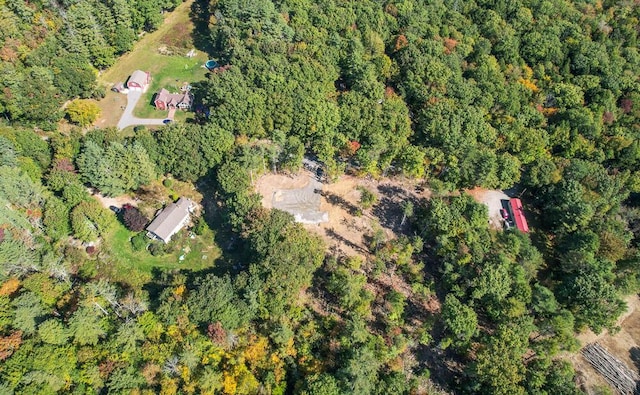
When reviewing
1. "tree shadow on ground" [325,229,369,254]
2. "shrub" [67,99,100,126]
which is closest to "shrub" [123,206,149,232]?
"shrub" [67,99,100,126]

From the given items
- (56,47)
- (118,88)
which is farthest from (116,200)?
(56,47)

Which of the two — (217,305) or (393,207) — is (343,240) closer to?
(393,207)

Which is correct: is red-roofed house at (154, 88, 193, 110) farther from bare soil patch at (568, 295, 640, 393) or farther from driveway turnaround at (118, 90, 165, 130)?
bare soil patch at (568, 295, 640, 393)

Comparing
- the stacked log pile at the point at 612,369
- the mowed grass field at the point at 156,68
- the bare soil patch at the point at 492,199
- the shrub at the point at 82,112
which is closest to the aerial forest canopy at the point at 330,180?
the bare soil patch at the point at 492,199

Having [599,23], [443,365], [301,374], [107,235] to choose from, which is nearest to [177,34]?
[107,235]

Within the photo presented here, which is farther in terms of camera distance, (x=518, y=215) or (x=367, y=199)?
(x=518, y=215)

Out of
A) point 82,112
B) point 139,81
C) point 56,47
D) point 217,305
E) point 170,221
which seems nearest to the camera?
point 217,305
